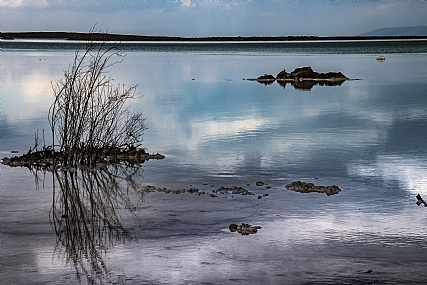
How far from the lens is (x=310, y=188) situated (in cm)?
934

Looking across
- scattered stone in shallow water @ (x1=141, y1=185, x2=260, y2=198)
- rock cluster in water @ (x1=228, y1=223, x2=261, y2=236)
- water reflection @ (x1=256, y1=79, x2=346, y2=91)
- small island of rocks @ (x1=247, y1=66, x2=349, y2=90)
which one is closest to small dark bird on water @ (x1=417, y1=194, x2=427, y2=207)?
scattered stone in shallow water @ (x1=141, y1=185, x2=260, y2=198)

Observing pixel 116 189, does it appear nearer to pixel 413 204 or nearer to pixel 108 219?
pixel 108 219

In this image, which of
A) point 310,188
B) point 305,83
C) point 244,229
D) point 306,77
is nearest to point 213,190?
point 310,188

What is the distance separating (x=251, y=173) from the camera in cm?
1052

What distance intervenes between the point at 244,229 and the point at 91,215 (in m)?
1.90

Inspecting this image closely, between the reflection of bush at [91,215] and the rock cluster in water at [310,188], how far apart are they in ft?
7.10

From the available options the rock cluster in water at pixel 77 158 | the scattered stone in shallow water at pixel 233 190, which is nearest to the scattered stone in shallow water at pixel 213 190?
the scattered stone in shallow water at pixel 233 190

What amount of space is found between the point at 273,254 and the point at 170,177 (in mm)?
3916

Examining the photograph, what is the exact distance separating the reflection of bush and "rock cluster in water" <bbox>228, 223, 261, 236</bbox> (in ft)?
3.57

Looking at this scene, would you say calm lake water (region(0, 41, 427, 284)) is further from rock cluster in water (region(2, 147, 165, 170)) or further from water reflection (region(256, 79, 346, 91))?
water reflection (region(256, 79, 346, 91))

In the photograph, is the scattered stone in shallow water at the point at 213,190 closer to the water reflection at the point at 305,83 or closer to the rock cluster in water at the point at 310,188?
the rock cluster in water at the point at 310,188

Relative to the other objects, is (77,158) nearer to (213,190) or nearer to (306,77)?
(213,190)

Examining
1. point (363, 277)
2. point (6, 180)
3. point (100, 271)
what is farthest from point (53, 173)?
point (363, 277)

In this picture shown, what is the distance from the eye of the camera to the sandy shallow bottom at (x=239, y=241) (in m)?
6.06
